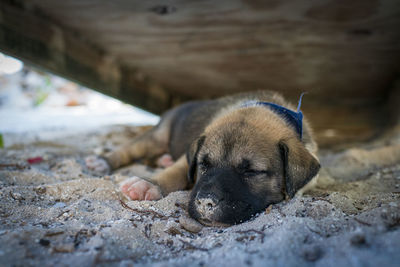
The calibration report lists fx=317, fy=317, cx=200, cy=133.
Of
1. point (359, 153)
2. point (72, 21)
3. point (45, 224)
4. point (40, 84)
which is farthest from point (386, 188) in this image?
point (40, 84)

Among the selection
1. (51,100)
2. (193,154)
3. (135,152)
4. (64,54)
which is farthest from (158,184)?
(51,100)

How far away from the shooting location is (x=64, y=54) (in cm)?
427

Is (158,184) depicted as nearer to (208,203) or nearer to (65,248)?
(208,203)

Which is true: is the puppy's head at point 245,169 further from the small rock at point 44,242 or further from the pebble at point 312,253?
the small rock at point 44,242

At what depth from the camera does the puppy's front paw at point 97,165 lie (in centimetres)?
359

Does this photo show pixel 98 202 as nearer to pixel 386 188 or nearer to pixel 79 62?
pixel 386 188

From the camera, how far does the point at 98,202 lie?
2367mm

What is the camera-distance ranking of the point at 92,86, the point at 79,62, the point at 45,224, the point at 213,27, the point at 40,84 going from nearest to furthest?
the point at 45,224 → the point at 213,27 → the point at 79,62 → the point at 92,86 → the point at 40,84

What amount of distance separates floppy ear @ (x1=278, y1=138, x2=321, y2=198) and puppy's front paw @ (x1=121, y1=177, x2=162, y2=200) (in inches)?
43.7

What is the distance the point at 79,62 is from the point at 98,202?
2833 mm

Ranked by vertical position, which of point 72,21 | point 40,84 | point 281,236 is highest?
point 72,21

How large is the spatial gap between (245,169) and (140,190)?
915 mm

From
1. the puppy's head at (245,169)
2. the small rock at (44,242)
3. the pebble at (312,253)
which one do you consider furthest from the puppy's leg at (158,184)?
the pebble at (312,253)

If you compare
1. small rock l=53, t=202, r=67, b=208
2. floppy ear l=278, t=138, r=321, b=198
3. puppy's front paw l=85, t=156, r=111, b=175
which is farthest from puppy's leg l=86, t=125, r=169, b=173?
floppy ear l=278, t=138, r=321, b=198
